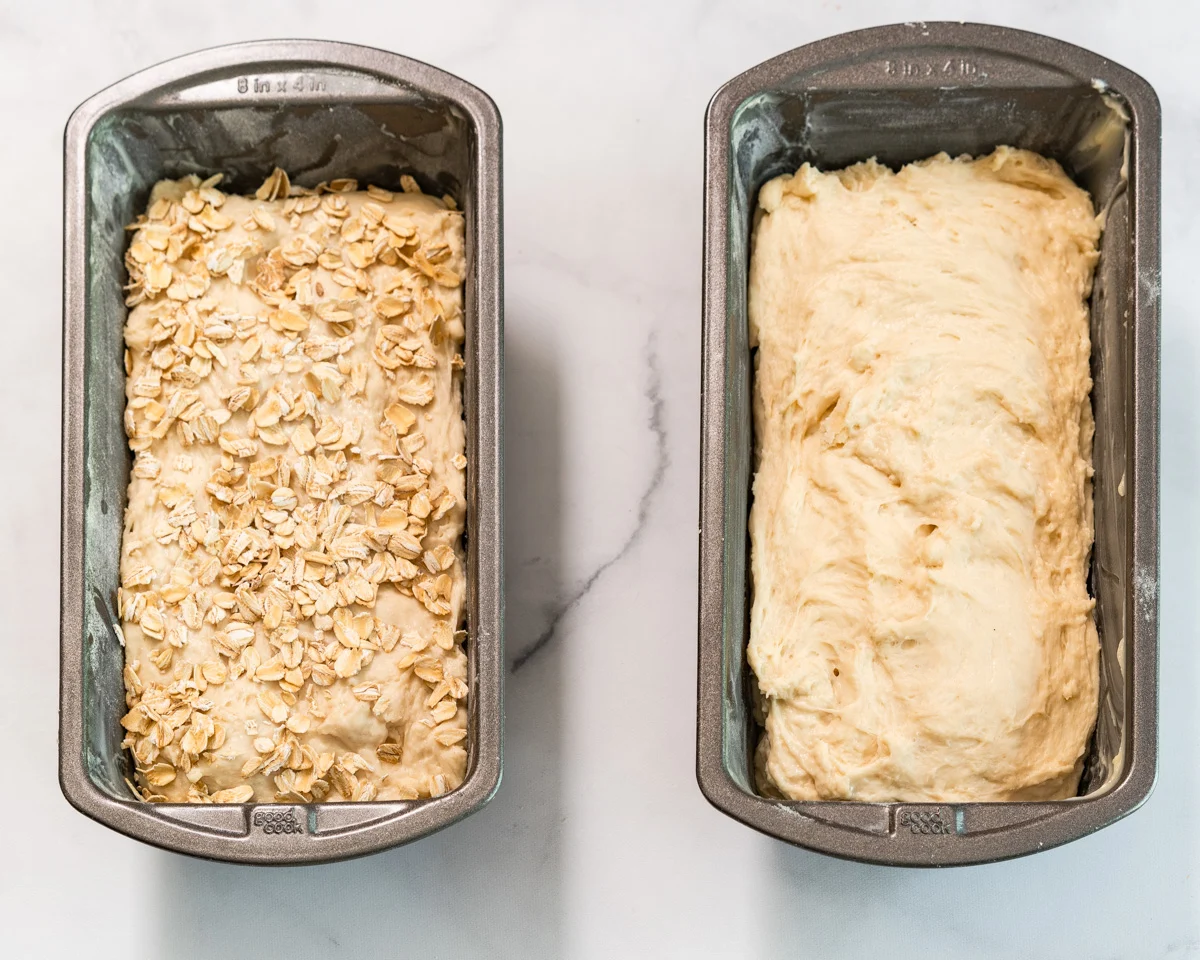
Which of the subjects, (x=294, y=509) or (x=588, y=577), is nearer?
(x=294, y=509)

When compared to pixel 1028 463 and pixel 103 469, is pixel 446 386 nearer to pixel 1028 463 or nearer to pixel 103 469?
pixel 103 469

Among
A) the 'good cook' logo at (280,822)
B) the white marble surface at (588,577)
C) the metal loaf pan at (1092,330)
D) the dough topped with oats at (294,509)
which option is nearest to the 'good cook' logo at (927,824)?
the metal loaf pan at (1092,330)

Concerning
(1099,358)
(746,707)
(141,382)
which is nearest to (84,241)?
(141,382)

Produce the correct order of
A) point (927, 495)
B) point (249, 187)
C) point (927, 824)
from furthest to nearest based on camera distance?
1. point (249, 187)
2. point (927, 495)
3. point (927, 824)

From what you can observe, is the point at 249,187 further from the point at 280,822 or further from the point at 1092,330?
the point at 1092,330

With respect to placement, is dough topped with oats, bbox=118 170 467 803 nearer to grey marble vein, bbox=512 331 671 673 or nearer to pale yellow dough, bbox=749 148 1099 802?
grey marble vein, bbox=512 331 671 673

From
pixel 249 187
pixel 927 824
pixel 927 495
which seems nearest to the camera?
pixel 927 824

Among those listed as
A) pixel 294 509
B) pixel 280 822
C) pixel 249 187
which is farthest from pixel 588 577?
pixel 249 187
